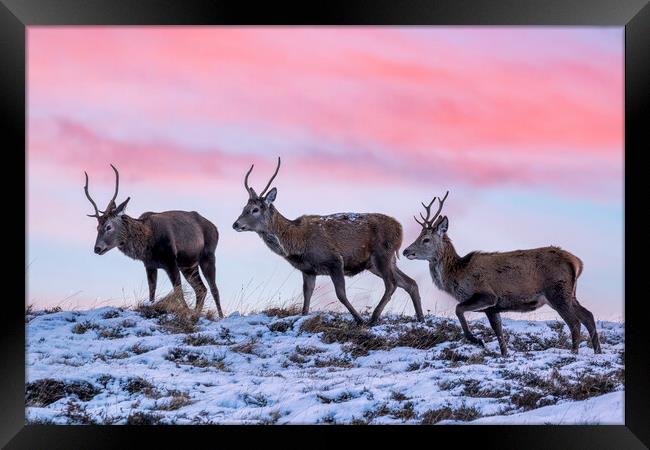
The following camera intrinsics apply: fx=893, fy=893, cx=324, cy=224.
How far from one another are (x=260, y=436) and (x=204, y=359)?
3296 millimetres

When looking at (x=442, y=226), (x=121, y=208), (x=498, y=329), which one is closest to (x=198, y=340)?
(x=121, y=208)

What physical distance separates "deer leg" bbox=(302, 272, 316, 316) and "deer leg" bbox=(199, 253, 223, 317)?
220 cm

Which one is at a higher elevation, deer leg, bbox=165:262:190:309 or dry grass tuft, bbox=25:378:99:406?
deer leg, bbox=165:262:190:309

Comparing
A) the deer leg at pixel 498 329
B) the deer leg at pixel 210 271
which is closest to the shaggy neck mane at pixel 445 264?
the deer leg at pixel 498 329

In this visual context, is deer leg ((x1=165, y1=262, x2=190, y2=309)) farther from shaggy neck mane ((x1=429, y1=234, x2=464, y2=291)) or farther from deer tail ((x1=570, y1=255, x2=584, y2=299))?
deer tail ((x1=570, y1=255, x2=584, y2=299))

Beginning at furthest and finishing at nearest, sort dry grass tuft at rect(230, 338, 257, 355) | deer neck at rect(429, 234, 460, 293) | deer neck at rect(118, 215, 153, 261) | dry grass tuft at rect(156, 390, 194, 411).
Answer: deer neck at rect(118, 215, 153, 261) < deer neck at rect(429, 234, 460, 293) < dry grass tuft at rect(230, 338, 257, 355) < dry grass tuft at rect(156, 390, 194, 411)

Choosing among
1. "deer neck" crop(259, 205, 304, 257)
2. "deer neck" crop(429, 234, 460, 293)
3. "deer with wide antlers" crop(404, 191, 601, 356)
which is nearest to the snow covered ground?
"deer with wide antlers" crop(404, 191, 601, 356)

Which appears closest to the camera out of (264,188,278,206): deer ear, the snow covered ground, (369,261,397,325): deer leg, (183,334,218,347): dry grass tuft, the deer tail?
the snow covered ground

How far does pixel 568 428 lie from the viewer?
30.8ft

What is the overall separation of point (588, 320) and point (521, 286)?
1.10 meters

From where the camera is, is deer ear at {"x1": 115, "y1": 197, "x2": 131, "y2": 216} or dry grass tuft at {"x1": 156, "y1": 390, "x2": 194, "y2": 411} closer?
dry grass tuft at {"x1": 156, "y1": 390, "x2": 194, "y2": 411}

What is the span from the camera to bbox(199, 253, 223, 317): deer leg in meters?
16.6

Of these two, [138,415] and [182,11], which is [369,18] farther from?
[138,415]

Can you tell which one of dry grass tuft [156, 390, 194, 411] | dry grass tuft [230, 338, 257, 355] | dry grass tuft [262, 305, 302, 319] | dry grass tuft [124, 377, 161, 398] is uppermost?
dry grass tuft [262, 305, 302, 319]
